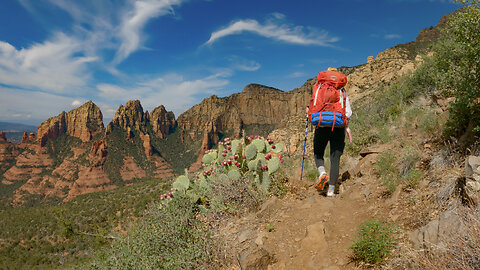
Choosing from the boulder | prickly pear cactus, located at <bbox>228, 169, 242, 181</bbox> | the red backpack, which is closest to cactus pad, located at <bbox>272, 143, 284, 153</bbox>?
prickly pear cactus, located at <bbox>228, 169, 242, 181</bbox>

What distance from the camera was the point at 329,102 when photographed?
12.2ft

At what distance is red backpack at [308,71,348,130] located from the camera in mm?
3639

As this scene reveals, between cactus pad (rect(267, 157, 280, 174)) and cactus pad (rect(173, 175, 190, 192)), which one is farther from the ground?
cactus pad (rect(267, 157, 280, 174))

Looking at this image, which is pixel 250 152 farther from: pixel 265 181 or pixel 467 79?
pixel 467 79

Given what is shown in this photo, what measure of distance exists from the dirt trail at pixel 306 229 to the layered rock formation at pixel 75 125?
402 feet

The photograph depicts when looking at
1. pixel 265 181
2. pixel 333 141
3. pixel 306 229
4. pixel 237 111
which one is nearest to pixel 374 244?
pixel 306 229

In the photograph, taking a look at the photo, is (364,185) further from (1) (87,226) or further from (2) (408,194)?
(1) (87,226)

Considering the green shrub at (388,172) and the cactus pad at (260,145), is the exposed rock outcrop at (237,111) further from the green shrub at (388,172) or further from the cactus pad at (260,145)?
the green shrub at (388,172)

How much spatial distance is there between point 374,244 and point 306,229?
0.94 metres

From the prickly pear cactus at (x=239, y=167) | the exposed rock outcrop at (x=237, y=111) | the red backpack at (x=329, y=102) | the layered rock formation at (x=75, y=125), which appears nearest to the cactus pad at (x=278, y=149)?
the prickly pear cactus at (x=239, y=167)

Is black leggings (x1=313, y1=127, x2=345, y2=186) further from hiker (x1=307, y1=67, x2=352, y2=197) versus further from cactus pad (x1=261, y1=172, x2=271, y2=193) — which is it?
cactus pad (x1=261, y1=172, x2=271, y2=193)

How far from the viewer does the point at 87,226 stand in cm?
3025

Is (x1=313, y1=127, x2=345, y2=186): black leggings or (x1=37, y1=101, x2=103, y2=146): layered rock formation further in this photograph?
(x1=37, y1=101, x2=103, y2=146): layered rock formation

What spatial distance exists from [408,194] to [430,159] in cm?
90
